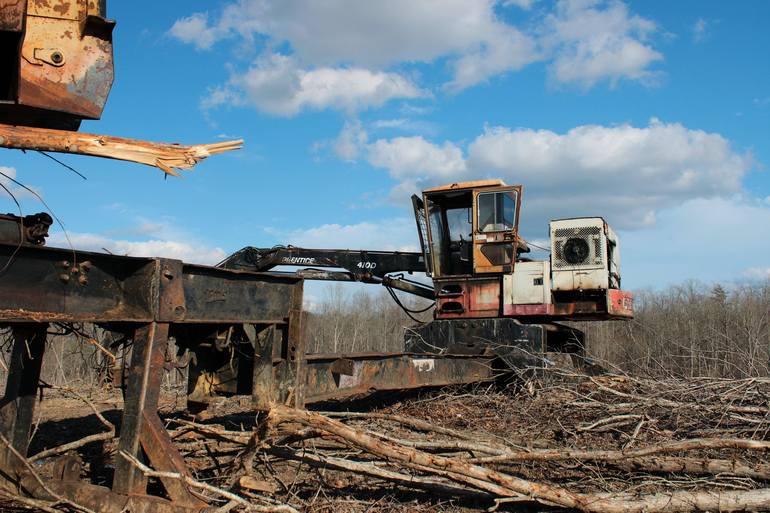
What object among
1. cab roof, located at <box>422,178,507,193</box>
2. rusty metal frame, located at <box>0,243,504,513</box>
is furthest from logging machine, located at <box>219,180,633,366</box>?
rusty metal frame, located at <box>0,243,504,513</box>

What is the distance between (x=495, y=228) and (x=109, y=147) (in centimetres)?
707

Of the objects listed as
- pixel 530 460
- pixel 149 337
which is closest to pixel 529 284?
pixel 530 460

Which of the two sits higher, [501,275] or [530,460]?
[501,275]

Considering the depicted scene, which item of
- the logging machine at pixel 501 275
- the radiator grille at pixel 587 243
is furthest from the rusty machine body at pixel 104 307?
the radiator grille at pixel 587 243

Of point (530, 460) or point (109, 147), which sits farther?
point (530, 460)

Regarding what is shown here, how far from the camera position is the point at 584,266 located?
375 inches

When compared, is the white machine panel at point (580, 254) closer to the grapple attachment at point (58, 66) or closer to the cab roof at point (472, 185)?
the cab roof at point (472, 185)

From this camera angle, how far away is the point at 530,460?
4.69 m

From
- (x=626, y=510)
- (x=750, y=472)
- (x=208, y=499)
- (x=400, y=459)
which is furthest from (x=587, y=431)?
(x=208, y=499)

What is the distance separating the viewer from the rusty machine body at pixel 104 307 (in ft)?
12.5

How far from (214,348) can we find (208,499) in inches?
63.6

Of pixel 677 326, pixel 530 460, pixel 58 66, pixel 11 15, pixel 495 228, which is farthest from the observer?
pixel 677 326

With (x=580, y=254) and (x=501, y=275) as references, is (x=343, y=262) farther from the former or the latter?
(x=580, y=254)

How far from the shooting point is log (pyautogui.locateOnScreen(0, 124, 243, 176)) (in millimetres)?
3328
